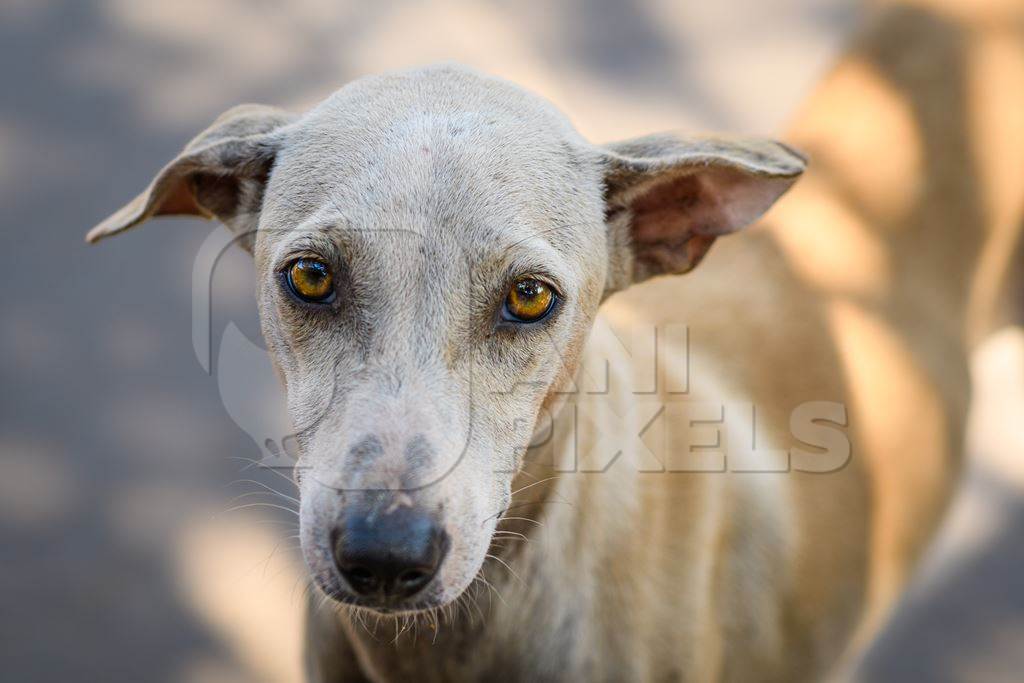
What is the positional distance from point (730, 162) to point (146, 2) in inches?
159

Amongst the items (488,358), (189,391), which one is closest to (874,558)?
(488,358)

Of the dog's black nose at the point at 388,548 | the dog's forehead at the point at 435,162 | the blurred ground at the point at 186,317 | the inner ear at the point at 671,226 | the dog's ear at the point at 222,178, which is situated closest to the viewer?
the dog's black nose at the point at 388,548

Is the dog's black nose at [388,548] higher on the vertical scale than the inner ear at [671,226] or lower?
lower

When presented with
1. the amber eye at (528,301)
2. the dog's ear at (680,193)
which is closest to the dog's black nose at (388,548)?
the amber eye at (528,301)

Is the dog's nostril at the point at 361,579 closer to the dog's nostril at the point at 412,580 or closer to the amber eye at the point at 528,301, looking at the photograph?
the dog's nostril at the point at 412,580

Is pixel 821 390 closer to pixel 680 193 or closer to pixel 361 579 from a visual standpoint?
pixel 680 193

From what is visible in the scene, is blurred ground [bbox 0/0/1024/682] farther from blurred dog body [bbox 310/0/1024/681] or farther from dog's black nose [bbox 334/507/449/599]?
dog's black nose [bbox 334/507/449/599]

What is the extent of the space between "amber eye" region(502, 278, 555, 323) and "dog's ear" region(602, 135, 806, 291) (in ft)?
1.12

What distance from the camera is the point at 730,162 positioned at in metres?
2.11

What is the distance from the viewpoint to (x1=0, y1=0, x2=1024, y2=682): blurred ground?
12.9ft

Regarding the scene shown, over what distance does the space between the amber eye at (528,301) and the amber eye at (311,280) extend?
0.33 meters

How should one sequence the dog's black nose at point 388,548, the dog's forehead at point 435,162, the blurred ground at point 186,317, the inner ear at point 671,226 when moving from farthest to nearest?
the blurred ground at point 186,317, the inner ear at point 671,226, the dog's forehead at point 435,162, the dog's black nose at point 388,548

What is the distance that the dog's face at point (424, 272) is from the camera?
5.88 feet

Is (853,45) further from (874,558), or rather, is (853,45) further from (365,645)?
(365,645)
